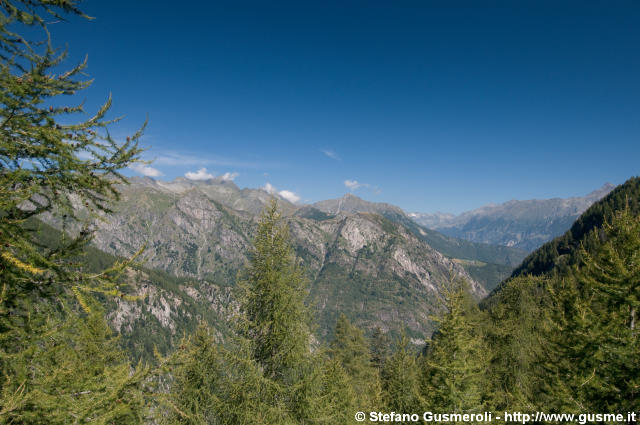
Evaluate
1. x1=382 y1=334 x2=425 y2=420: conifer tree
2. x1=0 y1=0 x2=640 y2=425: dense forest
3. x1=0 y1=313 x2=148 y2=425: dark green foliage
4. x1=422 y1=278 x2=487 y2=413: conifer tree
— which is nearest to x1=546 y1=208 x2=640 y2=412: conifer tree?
x1=0 y1=0 x2=640 y2=425: dense forest

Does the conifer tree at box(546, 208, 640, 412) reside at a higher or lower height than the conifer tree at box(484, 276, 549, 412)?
higher

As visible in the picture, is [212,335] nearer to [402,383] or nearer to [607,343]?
[402,383]

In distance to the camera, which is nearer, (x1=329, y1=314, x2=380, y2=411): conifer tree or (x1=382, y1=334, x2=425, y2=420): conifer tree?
(x1=382, y1=334, x2=425, y2=420): conifer tree

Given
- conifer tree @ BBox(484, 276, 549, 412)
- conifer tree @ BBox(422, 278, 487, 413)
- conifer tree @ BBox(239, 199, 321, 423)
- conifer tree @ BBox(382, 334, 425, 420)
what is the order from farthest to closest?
1. conifer tree @ BBox(382, 334, 425, 420)
2. conifer tree @ BBox(484, 276, 549, 412)
3. conifer tree @ BBox(422, 278, 487, 413)
4. conifer tree @ BBox(239, 199, 321, 423)

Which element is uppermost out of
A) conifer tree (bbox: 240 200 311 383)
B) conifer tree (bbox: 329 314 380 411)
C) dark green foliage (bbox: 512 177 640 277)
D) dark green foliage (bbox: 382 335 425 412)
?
dark green foliage (bbox: 512 177 640 277)

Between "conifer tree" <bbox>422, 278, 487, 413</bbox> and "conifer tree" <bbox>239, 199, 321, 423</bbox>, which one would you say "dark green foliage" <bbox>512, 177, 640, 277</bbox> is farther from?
"conifer tree" <bbox>239, 199, 321, 423</bbox>

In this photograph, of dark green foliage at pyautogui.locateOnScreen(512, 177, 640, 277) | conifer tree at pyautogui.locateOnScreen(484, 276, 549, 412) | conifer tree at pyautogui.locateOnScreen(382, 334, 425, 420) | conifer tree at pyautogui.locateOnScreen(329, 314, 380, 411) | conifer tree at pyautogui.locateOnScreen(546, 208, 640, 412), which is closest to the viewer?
conifer tree at pyautogui.locateOnScreen(546, 208, 640, 412)

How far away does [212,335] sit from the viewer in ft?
79.4

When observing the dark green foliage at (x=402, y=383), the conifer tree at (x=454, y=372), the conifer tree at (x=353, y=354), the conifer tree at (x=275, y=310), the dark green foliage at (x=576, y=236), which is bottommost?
the conifer tree at (x=353, y=354)

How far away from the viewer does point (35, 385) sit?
4.91m

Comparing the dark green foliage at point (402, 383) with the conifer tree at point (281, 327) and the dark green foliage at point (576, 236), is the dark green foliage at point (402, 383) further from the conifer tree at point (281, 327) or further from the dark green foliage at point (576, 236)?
the dark green foliage at point (576, 236)

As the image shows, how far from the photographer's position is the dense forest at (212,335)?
4.86 metres

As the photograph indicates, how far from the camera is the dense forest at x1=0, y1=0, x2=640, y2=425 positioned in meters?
4.86

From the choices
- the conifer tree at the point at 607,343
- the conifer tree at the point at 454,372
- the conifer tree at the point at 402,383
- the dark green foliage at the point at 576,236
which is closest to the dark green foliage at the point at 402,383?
the conifer tree at the point at 402,383
